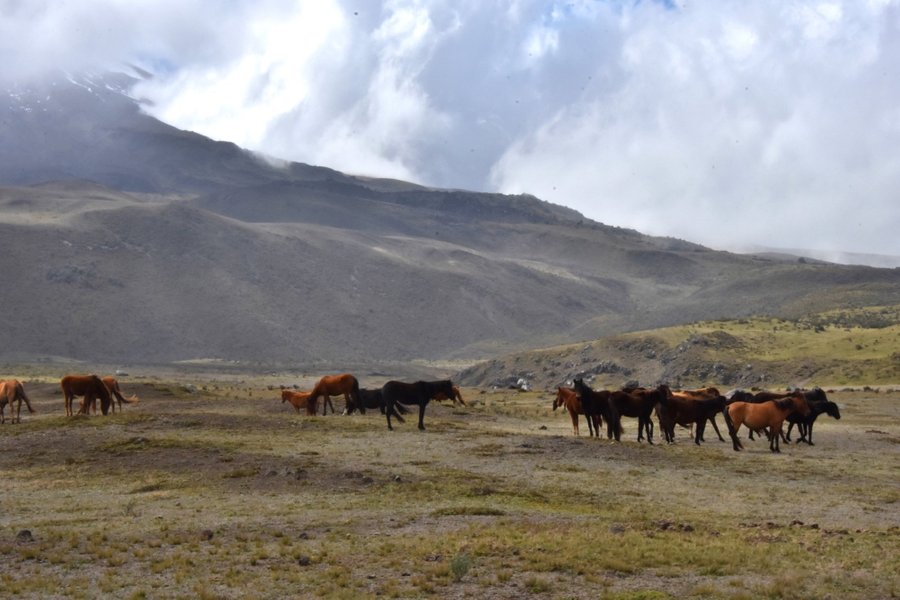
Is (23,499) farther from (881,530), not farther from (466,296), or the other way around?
(466,296)

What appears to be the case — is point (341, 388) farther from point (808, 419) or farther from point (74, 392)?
point (808, 419)

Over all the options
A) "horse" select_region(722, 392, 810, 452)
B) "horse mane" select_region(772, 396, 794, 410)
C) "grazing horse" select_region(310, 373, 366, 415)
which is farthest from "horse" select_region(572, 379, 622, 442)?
"grazing horse" select_region(310, 373, 366, 415)

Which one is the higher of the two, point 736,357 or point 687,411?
point 736,357

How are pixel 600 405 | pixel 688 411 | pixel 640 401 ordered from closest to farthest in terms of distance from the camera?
pixel 640 401 < pixel 688 411 < pixel 600 405

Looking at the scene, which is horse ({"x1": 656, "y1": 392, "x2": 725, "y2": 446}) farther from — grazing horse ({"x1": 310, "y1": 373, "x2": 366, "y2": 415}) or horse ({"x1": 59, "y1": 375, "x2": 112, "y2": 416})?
horse ({"x1": 59, "y1": 375, "x2": 112, "y2": 416})

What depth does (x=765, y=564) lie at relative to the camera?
13750 mm

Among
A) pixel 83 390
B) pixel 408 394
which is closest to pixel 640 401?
pixel 408 394

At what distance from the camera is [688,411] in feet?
102

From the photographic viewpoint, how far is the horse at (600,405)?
30.8 m

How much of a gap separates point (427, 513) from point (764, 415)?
51.4 feet

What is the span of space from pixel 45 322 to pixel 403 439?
135m

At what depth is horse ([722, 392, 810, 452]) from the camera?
2972cm

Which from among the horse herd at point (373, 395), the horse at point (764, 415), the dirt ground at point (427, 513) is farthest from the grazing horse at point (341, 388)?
the horse at point (764, 415)

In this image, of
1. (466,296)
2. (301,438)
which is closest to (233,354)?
(466,296)
